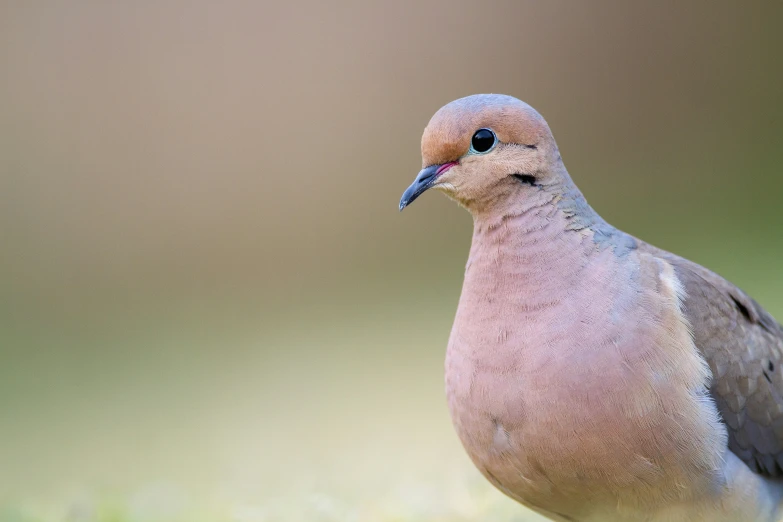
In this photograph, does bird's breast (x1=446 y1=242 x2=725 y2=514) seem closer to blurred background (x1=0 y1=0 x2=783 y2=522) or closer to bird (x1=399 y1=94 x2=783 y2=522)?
bird (x1=399 y1=94 x2=783 y2=522)

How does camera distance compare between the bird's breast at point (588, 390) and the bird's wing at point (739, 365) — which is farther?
the bird's wing at point (739, 365)

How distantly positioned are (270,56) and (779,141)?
14.5 ft

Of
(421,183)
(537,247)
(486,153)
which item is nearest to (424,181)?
(421,183)

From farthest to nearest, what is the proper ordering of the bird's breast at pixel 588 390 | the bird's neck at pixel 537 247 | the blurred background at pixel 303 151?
1. the blurred background at pixel 303 151
2. the bird's neck at pixel 537 247
3. the bird's breast at pixel 588 390

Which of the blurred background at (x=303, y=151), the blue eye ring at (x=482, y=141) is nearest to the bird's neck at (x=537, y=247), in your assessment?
the blue eye ring at (x=482, y=141)

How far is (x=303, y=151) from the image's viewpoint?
8.59 metres

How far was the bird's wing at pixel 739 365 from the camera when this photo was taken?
8.32 ft

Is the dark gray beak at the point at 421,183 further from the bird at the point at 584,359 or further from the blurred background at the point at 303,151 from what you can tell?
the blurred background at the point at 303,151

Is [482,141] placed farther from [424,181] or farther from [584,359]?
[584,359]

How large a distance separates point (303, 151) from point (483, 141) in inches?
242

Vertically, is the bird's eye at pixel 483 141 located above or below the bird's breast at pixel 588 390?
above

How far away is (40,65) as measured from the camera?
8.06 metres

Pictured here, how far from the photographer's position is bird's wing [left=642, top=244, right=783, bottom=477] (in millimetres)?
2535

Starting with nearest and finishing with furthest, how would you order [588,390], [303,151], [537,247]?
1. [588,390]
2. [537,247]
3. [303,151]
